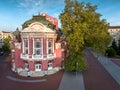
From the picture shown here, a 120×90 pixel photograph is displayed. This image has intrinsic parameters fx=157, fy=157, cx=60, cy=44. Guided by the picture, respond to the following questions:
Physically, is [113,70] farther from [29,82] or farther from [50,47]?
[29,82]

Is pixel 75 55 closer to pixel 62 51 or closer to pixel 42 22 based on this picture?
pixel 62 51

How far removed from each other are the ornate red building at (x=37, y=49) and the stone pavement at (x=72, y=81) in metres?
3.24

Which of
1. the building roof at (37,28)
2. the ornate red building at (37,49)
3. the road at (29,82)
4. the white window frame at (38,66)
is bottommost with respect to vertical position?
the road at (29,82)

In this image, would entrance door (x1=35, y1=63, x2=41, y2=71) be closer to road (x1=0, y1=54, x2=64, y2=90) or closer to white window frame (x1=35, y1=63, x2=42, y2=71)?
white window frame (x1=35, y1=63, x2=42, y2=71)

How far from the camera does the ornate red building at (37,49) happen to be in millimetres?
24516

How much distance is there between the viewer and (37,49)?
2508 centimetres

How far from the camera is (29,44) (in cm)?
2484

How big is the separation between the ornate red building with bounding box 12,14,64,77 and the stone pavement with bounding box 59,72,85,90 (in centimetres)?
324

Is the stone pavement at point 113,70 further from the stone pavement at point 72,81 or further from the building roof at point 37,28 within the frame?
the building roof at point 37,28

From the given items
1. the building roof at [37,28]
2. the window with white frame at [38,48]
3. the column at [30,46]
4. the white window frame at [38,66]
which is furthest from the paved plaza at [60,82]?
the building roof at [37,28]

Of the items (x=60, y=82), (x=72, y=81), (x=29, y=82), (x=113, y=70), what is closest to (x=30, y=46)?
(x=29, y=82)

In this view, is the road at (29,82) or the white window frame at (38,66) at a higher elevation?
the white window frame at (38,66)

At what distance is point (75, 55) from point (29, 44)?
764 cm

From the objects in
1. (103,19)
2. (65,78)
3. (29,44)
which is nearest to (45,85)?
(65,78)
